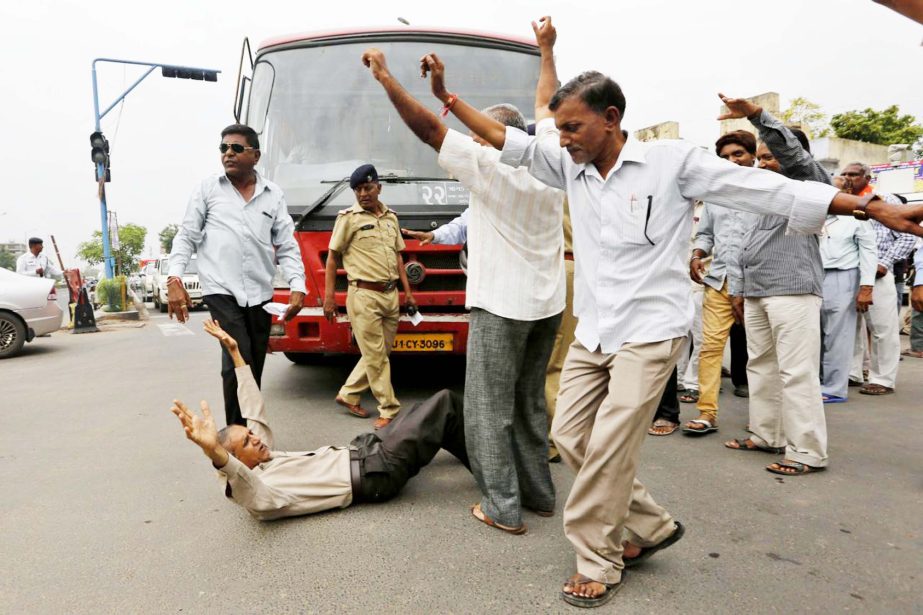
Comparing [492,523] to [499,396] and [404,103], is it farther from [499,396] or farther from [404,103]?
[404,103]

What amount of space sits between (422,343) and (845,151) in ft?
79.9

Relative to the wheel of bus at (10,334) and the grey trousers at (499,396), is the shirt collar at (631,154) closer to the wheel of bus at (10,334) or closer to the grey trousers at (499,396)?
the grey trousers at (499,396)

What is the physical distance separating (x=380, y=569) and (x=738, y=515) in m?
1.70

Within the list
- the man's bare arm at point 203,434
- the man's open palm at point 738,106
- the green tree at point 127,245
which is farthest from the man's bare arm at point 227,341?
the green tree at point 127,245

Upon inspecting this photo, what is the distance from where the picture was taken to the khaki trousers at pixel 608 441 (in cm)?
225

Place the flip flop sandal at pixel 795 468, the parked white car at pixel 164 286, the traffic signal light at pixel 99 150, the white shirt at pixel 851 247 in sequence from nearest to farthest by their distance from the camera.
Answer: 1. the flip flop sandal at pixel 795 468
2. the white shirt at pixel 851 247
3. the traffic signal light at pixel 99 150
4. the parked white car at pixel 164 286

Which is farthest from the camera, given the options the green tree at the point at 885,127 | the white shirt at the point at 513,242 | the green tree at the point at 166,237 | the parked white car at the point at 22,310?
the green tree at the point at 166,237

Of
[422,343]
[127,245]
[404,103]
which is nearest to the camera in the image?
[404,103]

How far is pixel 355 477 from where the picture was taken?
10.6 ft

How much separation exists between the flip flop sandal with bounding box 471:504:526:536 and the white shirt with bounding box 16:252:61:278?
11464 mm

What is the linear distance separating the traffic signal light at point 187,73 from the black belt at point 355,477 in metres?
14.7

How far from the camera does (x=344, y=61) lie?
544cm

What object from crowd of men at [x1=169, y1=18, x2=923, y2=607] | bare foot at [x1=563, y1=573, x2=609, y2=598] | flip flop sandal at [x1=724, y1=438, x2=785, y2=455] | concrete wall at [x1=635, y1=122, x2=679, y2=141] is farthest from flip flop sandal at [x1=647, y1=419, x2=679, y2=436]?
concrete wall at [x1=635, y1=122, x2=679, y2=141]

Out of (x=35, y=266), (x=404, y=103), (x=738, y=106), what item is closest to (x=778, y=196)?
(x=738, y=106)
